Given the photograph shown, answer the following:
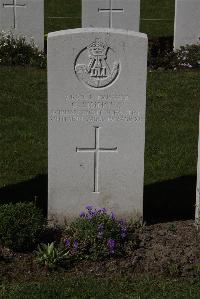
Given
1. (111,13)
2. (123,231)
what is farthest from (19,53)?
(123,231)

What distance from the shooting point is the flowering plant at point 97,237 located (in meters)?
6.94

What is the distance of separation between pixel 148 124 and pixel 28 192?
2.94m

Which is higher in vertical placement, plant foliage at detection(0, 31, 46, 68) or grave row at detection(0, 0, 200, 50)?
grave row at detection(0, 0, 200, 50)

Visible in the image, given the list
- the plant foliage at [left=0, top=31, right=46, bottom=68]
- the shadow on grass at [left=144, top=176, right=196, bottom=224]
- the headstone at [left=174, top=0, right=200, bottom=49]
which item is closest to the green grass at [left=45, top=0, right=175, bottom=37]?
the headstone at [left=174, top=0, right=200, bottom=49]

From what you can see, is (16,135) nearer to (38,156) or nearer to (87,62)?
(38,156)

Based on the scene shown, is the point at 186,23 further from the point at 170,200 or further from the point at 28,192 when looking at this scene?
the point at 28,192

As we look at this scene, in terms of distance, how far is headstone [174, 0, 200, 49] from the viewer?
15.2 meters

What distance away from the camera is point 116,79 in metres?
7.34

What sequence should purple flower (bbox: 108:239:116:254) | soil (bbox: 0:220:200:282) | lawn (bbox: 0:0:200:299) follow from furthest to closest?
1. purple flower (bbox: 108:239:116:254)
2. soil (bbox: 0:220:200:282)
3. lawn (bbox: 0:0:200:299)

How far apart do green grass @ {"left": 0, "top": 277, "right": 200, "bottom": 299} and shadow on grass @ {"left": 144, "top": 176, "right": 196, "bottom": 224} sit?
150 centimetres

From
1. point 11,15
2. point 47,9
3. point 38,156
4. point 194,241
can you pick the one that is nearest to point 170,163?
point 38,156

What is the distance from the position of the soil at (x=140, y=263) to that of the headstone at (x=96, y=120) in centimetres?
64

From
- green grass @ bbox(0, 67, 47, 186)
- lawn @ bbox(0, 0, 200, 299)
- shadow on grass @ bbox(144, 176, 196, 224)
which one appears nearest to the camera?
lawn @ bbox(0, 0, 200, 299)

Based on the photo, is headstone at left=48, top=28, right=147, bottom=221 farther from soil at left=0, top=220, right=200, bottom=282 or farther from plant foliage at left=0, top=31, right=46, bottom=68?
plant foliage at left=0, top=31, right=46, bottom=68
